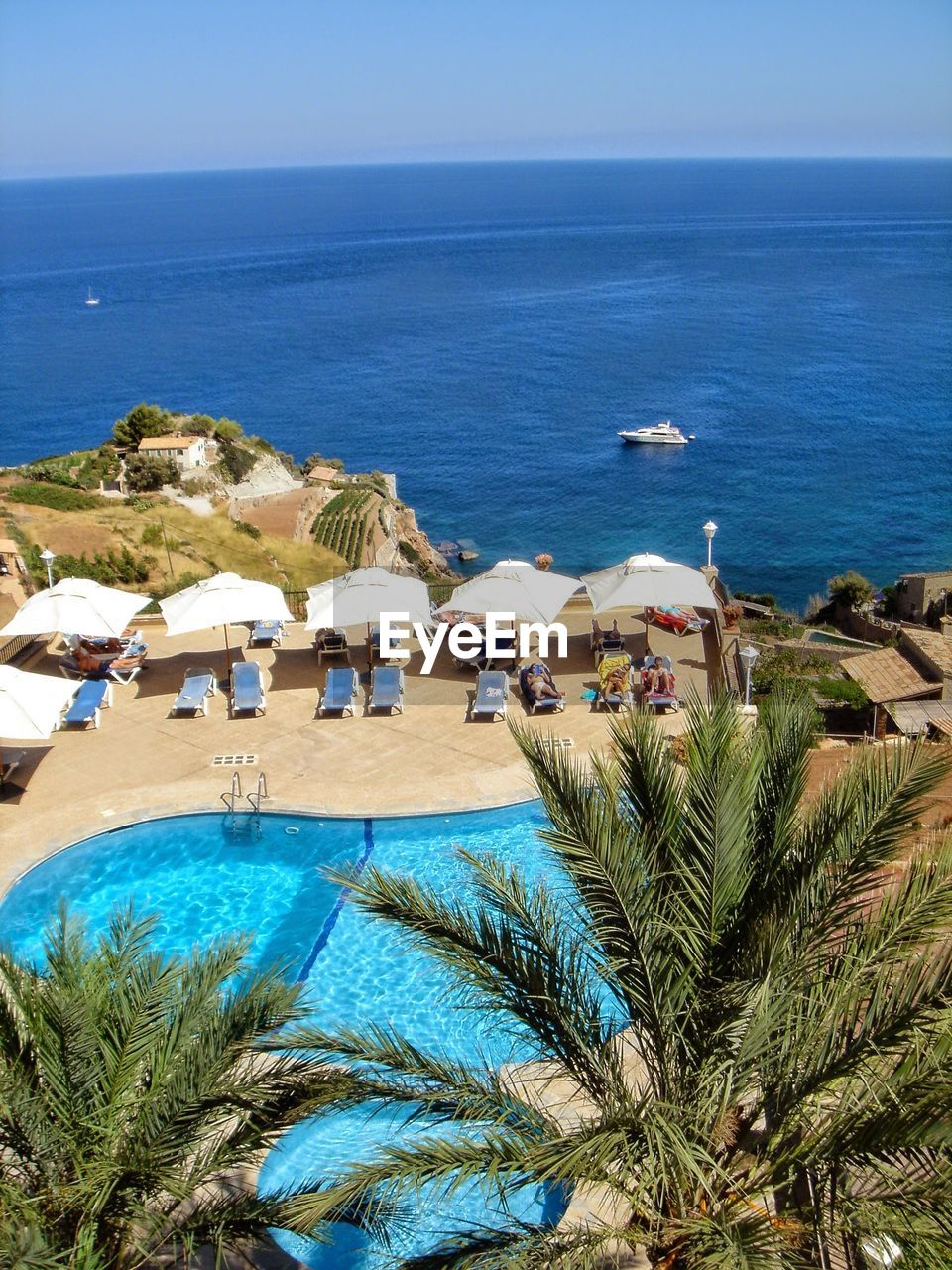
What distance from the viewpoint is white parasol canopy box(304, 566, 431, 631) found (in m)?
14.7

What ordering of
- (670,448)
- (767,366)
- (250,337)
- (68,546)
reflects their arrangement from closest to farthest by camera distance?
(68,546)
(670,448)
(767,366)
(250,337)

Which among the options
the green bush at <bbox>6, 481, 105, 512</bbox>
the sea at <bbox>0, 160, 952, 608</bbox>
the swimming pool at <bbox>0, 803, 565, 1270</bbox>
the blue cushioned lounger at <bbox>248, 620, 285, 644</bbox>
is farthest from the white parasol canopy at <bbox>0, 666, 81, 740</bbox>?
the sea at <bbox>0, 160, 952, 608</bbox>

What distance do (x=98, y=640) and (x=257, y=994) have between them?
11621 millimetres

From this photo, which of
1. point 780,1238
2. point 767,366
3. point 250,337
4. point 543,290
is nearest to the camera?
point 780,1238

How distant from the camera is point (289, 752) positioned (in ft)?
44.1

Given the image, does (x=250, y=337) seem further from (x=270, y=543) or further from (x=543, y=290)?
(x=270, y=543)

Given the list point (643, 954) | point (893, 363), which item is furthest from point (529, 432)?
point (643, 954)

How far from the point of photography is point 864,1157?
13.4ft

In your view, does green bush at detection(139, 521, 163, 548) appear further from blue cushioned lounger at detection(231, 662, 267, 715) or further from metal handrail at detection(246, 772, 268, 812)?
metal handrail at detection(246, 772, 268, 812)

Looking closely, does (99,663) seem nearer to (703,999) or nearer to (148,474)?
(703,999)

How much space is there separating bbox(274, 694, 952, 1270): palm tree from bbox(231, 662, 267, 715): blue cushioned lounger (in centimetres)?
882

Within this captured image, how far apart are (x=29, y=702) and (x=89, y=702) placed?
2266mm

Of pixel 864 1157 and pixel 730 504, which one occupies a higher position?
pixel 864 1157

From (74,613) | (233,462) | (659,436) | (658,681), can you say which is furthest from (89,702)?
(659,436)
